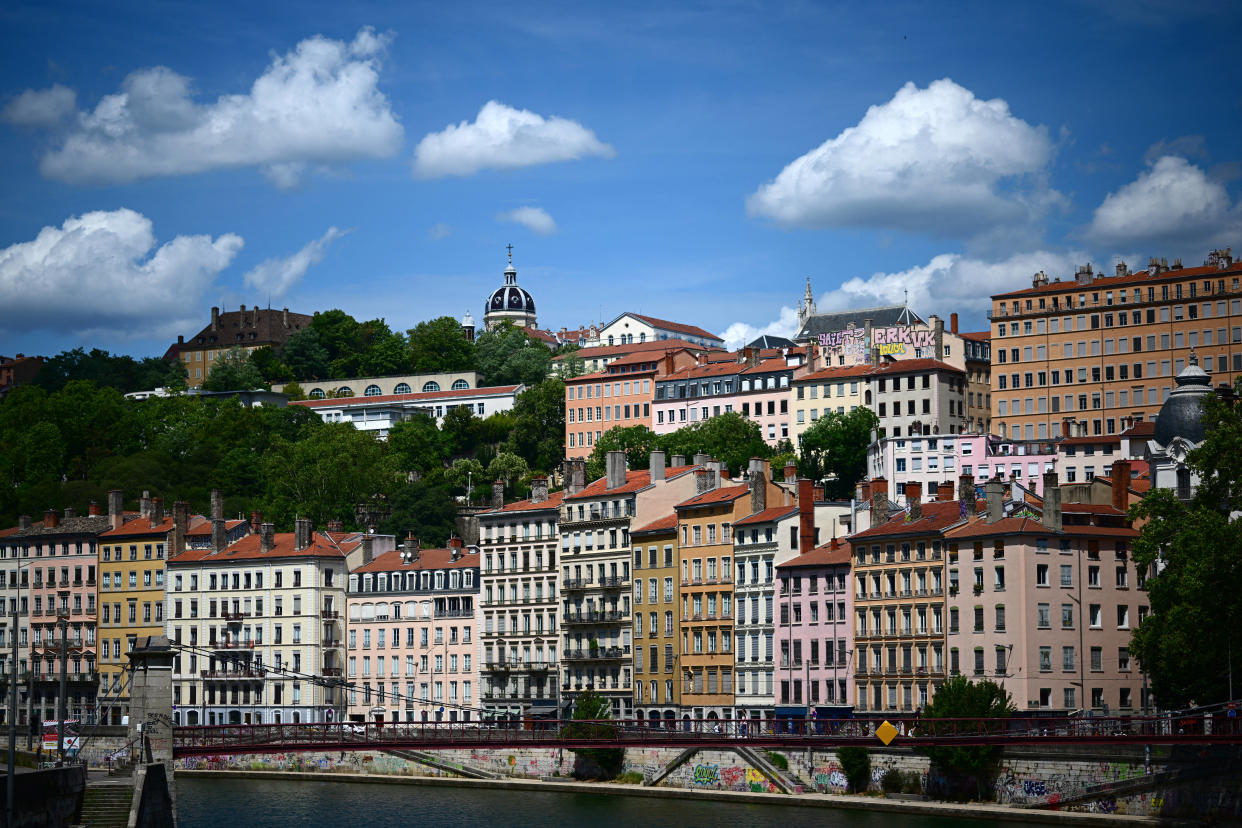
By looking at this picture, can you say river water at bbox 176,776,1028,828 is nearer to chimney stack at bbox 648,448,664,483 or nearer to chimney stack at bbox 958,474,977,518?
chimney stack at bbox 958,474,977,518

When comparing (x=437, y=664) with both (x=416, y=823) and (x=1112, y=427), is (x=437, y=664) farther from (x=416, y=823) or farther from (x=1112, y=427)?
(x=1112, y=427)

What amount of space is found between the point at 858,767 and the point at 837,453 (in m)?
58.8

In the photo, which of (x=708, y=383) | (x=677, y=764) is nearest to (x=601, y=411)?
(x=708, y=383)

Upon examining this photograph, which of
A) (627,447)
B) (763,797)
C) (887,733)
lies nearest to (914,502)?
(763,797)

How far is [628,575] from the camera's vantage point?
311 feet

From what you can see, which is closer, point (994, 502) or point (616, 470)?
point (994, 502)

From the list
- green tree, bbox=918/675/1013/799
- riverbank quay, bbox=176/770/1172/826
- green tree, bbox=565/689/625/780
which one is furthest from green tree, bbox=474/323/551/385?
green tree, bbox=918/675/1013/799

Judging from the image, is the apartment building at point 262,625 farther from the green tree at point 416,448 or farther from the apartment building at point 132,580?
the green tree at point 416,448

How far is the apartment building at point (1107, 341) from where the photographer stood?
127 meters

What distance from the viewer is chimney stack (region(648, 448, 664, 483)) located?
9619 cm

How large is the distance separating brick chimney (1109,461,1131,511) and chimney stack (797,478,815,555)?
499 inches

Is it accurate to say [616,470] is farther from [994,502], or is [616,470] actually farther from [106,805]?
[106,805]

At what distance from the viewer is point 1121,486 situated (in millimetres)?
80875

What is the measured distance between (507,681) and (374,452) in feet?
Answer: 156
